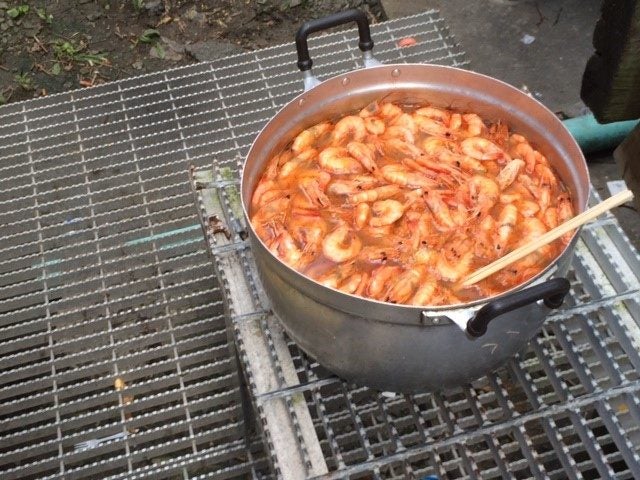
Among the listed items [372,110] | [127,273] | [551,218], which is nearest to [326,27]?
[372,110]

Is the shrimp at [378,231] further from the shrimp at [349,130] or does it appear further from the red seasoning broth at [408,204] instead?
the shrimp at [349,130]

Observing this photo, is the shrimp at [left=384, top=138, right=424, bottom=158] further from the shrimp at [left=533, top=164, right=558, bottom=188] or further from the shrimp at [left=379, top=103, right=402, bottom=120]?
the shrimp at [left=533, top=164, right=558, bottom=188]

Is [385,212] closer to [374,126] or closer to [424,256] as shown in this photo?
[424,256]

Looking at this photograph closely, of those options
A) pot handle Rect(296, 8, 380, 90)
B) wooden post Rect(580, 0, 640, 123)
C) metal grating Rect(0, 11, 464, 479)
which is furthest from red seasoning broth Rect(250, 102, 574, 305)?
wooden post Rect(580, 0, 640, 123)

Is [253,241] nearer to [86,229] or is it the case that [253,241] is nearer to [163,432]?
[163,432]

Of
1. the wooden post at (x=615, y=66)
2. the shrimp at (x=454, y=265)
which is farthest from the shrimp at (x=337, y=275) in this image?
the wooden post at (x=615, y=66)
